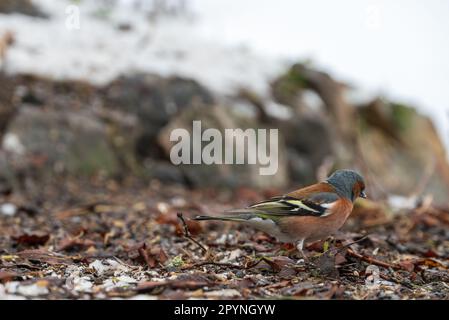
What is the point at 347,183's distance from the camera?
387cm

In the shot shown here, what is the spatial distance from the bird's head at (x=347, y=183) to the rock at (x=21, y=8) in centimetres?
643

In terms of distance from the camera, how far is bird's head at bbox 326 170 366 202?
3840 mm

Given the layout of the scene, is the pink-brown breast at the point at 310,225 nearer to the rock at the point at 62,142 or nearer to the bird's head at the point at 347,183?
the bird's head at the point at 347,183

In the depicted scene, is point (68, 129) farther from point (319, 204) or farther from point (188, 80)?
point (319, 204)

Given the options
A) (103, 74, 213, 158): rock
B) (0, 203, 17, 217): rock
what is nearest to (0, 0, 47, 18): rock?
(103, 74, 213, 158): rock

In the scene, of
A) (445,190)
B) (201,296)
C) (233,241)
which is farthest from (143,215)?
(445,190)

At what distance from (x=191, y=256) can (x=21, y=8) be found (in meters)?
6.41

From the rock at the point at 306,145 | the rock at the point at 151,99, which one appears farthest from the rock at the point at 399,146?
the rock at the point at 151,99

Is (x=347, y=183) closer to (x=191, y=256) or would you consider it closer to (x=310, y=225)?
(x=310, y=225)

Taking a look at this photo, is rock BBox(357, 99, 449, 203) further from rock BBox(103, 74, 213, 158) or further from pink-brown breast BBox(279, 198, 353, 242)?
pink-brown breast BBox(279, 198, 353, 242)

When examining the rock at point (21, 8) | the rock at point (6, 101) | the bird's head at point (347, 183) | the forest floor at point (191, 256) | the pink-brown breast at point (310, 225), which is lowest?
the forest floor at point (191, 256)

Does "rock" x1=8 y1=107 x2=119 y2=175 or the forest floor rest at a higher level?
"rock" x1=8 y1=107 x2=119 y2=175

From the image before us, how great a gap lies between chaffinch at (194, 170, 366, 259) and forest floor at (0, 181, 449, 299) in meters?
0.14

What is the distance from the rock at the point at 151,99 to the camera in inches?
299
